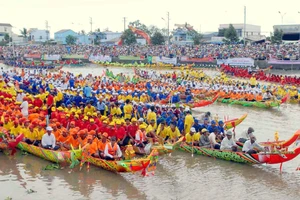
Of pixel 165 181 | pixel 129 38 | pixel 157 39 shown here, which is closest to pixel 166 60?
pixel 157 39

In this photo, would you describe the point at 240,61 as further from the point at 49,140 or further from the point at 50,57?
the point at 49,140

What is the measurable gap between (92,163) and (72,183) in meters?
0.97

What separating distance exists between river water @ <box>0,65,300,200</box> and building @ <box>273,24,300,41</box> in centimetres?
4297

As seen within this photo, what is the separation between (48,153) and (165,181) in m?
3.38

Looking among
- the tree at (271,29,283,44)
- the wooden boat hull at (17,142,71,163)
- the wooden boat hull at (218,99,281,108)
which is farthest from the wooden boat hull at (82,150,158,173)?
the tree at (271,29,283,44)

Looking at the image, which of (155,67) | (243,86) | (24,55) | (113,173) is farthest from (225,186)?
(24,55)

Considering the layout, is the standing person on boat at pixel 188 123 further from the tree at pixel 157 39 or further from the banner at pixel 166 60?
the tree at pixel 157 39

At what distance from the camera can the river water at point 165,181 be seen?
32.5 ft

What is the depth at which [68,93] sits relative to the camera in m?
19.6

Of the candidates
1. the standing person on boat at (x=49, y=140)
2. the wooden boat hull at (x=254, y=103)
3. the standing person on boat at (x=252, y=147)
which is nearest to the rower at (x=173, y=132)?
the standing person on boat at (x=252, y=147)

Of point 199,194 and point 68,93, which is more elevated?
point 68,93

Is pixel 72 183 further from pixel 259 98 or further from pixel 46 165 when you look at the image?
pixel 259 98

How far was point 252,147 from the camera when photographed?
37.6ft

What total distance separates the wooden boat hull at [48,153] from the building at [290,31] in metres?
45.4
